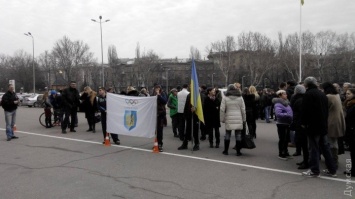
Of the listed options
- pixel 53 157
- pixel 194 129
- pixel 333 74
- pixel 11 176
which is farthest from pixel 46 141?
pixel 333 74

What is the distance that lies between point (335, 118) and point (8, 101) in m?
10.5

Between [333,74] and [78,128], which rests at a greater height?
[333,74]

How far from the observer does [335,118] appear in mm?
7035

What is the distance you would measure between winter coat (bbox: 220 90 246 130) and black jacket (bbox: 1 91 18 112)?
7745 mm

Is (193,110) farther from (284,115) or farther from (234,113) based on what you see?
(284,115)

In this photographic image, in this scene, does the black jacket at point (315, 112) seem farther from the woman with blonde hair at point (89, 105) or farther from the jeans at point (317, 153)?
the woman with blonde hair at point (89, 105)

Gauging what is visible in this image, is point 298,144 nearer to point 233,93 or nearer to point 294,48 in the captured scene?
point 233,93

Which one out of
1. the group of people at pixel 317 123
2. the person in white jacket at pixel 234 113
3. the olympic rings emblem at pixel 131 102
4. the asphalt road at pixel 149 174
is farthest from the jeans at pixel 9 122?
the group of people at pixel 317 123

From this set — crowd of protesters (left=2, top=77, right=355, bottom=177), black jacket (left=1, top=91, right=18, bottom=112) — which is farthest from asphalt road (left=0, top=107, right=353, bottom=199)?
black jacket (left=1, top=91, right=18, bottom=112)

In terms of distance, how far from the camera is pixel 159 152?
897 centimetres

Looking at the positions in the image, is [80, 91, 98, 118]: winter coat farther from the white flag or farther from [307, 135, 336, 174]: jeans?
[307, 135, 336, 174]: jeans

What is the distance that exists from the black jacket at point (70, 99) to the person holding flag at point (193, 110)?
6.03 m

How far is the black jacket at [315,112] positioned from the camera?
20.8ft

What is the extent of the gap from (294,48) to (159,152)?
74.4 metres
